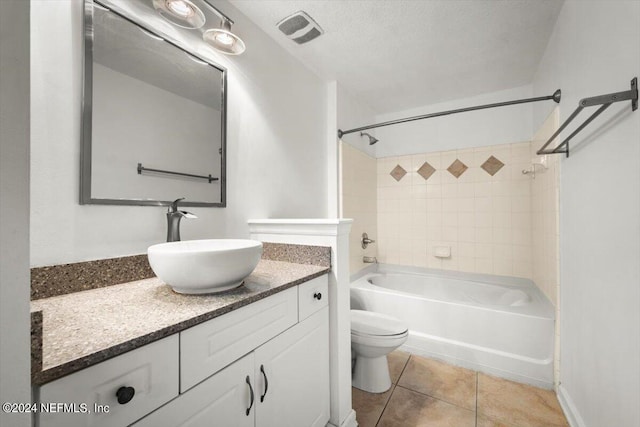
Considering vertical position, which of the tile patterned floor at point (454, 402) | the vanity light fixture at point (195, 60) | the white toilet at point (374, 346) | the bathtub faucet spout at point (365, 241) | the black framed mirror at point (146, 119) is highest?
the vanity light fixture at point (195, 60)

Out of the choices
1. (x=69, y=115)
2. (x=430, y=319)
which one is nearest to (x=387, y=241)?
(x=430, y=319)

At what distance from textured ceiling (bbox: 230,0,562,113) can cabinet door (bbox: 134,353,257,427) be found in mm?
1903

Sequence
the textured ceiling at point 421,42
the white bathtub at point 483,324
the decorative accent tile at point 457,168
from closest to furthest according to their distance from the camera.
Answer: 1. the textured ceiling at point 421,42
2. the white bathtub at point 483,324
3. the decorative accent tile at point 457,168

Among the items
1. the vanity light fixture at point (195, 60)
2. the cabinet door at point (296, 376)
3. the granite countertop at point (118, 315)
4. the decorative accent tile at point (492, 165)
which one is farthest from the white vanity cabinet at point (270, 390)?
the decorative accent tile at point (492, 165)

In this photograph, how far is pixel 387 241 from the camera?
3221 mm

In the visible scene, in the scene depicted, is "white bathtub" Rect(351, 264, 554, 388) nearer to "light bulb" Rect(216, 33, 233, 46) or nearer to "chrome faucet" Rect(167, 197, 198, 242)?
"chrome faucet" Rect(167, 197, 198, 242)

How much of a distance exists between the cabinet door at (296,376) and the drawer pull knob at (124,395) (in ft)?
1.32

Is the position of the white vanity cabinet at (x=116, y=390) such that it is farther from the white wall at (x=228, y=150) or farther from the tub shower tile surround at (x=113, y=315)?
the white wall at (x=228, y=150)

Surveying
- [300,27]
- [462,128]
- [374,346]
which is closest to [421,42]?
[300,27]

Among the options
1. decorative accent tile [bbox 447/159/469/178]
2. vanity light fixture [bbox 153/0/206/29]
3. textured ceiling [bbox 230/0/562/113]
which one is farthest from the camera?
decorative accent tile [bbox 447/159/469/178]

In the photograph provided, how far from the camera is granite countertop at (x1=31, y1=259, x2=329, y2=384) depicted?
1.76 feet

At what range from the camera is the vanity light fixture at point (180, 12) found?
1.16 m

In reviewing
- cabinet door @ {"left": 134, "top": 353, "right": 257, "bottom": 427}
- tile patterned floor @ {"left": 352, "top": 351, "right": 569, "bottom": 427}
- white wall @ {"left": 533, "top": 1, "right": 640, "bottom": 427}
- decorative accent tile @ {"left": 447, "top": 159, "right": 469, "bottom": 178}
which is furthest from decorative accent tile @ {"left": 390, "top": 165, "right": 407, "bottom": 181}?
cabinet door @ {"left": 134, "top": 353, "right": 257, "bottom": 427}

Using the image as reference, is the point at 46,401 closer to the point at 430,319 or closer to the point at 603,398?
the point at 603,398
